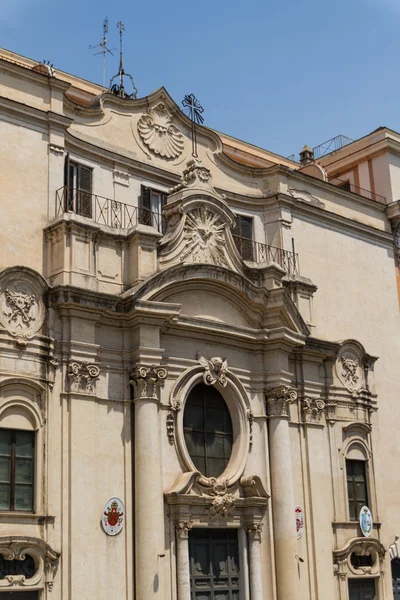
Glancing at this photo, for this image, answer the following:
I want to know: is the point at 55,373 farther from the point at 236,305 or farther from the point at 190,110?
the point at 190,110

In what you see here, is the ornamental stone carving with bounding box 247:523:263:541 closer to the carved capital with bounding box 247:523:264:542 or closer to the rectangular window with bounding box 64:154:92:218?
the carved capital with bounding box 247:523:264:542

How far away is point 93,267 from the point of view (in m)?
22.1

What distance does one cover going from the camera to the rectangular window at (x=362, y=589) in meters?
25.8

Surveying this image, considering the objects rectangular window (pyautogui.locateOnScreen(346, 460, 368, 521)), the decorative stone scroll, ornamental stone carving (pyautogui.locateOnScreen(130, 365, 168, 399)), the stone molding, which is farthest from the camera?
rectangular window (pyautogui.locateOnScreen(346, 460, 368, 521))

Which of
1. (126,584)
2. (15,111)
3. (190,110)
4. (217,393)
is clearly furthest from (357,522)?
(15,111)

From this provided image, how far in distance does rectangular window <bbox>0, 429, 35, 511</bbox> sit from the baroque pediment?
6010 millimetres

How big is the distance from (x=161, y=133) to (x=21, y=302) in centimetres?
760

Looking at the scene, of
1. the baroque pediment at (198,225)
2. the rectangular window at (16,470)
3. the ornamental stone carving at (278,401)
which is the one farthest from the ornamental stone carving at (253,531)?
the baroque pediment at (198,225)

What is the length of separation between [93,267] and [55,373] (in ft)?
9.22

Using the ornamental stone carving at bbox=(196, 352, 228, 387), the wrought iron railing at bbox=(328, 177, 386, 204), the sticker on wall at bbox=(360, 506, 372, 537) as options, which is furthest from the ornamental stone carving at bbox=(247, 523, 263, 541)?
the wrought iron railing at bbox=(328, 177, 386, 204)

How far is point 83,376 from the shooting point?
21.2 metres

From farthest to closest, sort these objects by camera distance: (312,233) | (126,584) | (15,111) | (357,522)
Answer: (312,233) < (357,522) < (15,111) < (126,584)

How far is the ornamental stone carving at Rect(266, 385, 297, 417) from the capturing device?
24.7m

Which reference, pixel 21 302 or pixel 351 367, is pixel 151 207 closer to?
pixel 21 302
